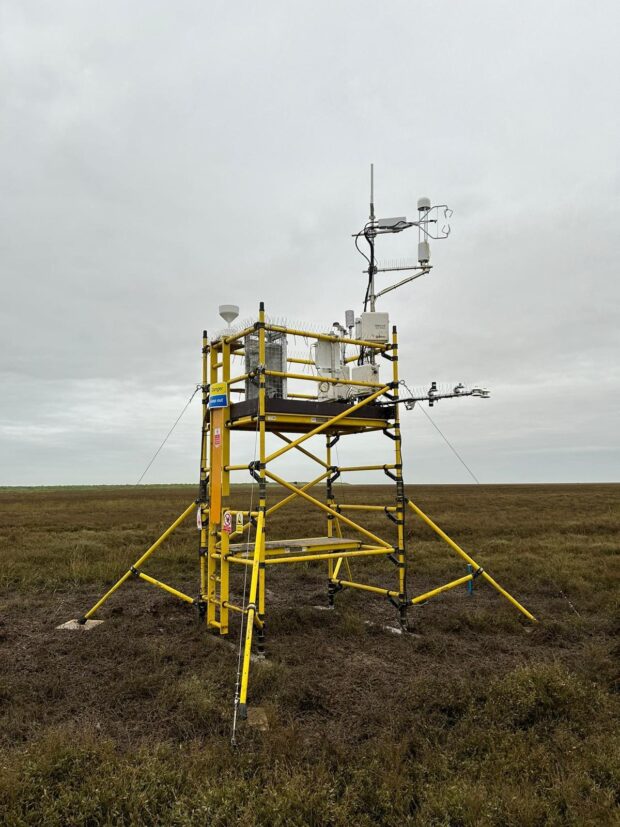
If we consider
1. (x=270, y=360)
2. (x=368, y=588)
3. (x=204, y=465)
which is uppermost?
(x=270, y=360)

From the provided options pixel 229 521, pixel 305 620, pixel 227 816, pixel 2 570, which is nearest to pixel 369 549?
pixel 305 620

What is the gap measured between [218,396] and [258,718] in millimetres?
4663

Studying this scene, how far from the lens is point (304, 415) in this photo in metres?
8.48

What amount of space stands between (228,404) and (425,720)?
5115mm

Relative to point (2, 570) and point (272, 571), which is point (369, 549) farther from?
point (2, 570)

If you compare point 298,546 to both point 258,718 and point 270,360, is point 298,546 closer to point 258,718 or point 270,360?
point 270,360

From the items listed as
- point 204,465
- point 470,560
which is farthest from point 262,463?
point 470,560

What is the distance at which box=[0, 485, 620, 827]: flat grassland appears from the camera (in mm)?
4117

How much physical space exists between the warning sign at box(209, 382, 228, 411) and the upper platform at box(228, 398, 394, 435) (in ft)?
0.65

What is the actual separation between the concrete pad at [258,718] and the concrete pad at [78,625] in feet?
14.6

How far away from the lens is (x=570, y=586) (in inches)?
475

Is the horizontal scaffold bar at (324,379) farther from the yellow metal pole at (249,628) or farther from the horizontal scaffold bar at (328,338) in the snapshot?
the yellow metal pole at (249,628)

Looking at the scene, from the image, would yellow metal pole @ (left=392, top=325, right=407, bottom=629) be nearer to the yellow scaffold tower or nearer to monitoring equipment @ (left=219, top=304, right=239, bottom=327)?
the yellow scaffold tower

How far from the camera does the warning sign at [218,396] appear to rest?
8672mm
